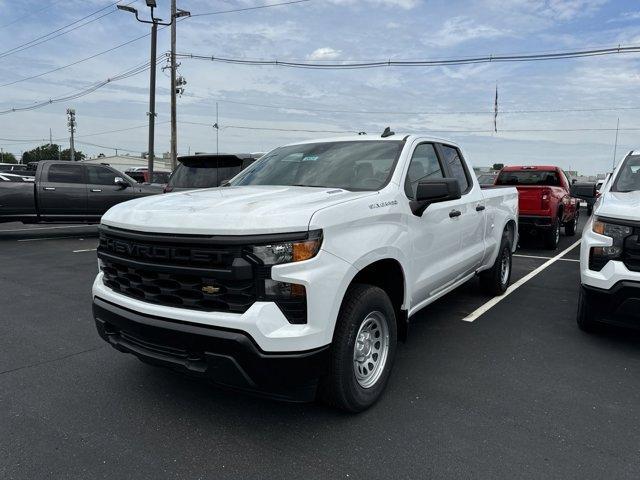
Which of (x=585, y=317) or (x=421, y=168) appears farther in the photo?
(x=585, y=317)

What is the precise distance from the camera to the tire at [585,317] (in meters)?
4.57

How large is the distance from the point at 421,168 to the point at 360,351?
5.97 ft

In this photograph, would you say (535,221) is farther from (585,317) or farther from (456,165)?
(585,317)

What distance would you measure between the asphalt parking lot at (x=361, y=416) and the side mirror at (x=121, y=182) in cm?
807

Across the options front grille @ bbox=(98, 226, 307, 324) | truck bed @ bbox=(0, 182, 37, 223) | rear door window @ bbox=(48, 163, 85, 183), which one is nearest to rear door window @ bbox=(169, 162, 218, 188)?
rear door window @ bbox=(48, 163, 85, 183)

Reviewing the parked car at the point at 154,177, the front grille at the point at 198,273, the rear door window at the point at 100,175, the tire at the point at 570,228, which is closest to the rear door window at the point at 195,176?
the rear door window at the point at 100,175

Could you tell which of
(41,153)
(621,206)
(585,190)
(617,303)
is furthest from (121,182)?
(41,153)

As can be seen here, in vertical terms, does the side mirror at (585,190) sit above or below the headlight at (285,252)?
above

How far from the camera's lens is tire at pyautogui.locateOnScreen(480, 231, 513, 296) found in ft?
20.7

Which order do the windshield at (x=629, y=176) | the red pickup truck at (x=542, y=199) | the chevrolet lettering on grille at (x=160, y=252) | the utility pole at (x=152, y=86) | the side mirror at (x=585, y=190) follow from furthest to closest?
the utility pole at (x=152, y=86)
the red pickup truck at (x=542, y=199)
the side mirror at (x=585, y=190)
the windshield at (x=629, y=176)
the chevrolet lettering on grille at (x=160, y=252)

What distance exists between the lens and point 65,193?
1218 cm

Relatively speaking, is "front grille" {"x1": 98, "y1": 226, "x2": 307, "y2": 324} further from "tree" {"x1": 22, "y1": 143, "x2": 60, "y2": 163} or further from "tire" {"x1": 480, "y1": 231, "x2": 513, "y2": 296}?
"tree" {"x1": 22, "y1": 143, "x2": 60, "y2": 163}

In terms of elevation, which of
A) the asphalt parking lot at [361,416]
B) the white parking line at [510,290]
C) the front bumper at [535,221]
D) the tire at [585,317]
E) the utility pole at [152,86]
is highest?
the utility pole at [152,86]

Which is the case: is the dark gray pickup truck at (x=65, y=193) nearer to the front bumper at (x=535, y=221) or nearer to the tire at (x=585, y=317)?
the front bumper at (x=535, y=221)
